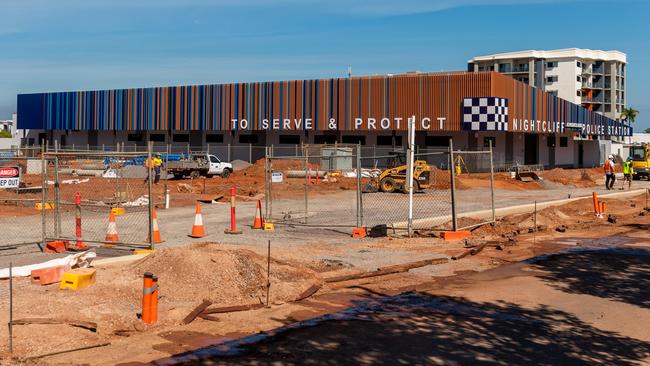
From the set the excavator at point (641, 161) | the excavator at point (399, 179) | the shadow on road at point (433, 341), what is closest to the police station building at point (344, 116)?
the excavator at point (641, 161)

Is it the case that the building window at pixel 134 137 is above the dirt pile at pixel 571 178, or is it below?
above

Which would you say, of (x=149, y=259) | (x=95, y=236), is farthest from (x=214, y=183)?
(x=149, y=259)

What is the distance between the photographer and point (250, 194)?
33031 mm

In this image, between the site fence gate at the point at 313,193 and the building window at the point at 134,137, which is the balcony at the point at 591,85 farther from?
the site fence gate at the point at 313,193

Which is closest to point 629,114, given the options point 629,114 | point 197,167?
point 629,114

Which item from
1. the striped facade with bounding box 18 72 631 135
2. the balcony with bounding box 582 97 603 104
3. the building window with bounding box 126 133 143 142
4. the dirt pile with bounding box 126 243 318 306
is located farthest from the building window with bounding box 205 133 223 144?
the balcony with bounding box 582 97 603 104

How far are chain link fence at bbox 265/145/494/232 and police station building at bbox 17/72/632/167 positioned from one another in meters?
3.99

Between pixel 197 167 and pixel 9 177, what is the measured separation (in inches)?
1158

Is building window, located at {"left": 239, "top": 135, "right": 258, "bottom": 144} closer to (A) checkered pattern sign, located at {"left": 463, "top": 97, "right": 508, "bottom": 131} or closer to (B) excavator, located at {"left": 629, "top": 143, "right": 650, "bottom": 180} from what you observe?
(A) checkered pattern sign, located at {"left": 463, "top": 97, "right": 508, "bottom": 131}

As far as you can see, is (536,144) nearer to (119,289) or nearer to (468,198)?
(468,198)

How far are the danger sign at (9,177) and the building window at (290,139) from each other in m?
45.5

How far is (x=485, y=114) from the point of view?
50.4 metres

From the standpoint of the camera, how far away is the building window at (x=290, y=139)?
61125 mm

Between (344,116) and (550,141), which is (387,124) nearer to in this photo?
(344,116)
